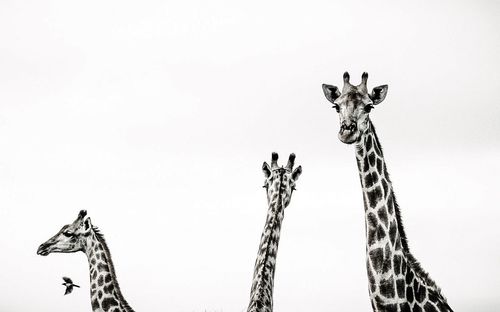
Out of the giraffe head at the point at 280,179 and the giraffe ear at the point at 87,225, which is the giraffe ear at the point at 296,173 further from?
the giraffe ear at the point at 87,225

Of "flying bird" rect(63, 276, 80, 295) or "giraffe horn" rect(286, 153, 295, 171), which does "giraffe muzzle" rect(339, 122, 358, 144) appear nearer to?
"giraffe horn" rect(286, 153, 295, 171)

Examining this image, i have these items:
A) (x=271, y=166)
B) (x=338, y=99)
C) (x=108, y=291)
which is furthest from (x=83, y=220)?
(x=338, y=99)

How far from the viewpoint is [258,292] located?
1568 cm

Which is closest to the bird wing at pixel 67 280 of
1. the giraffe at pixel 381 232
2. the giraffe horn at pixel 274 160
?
the giraffe horn at pixel 274 160

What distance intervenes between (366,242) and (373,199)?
0.70 m

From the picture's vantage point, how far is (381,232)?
11547mm

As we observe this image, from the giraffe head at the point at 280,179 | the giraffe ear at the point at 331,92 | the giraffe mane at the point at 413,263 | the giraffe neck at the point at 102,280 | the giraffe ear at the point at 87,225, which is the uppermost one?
the giraffe head at the point at 280,179

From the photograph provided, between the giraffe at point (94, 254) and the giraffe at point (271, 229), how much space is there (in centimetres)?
320

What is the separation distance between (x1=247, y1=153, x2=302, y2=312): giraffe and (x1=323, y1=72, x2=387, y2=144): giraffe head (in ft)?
16.5

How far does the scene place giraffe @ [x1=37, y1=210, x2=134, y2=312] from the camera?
56.6 ft

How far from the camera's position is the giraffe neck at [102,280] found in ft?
56.4

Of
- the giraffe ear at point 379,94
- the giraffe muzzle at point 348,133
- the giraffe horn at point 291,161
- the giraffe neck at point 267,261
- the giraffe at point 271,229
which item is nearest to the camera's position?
the giraffe muzzle at point 348,133

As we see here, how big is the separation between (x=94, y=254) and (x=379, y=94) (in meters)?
8.74

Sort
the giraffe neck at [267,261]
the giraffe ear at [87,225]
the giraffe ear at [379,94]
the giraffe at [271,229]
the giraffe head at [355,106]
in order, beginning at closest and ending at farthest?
1. the giraffe head at [355,106]
2. the giraffe ear at [379,94]
3. the giraffe neck at [267,261]
4. the giraffe at [271,229]
5. the giraffe ear at [87,225]
